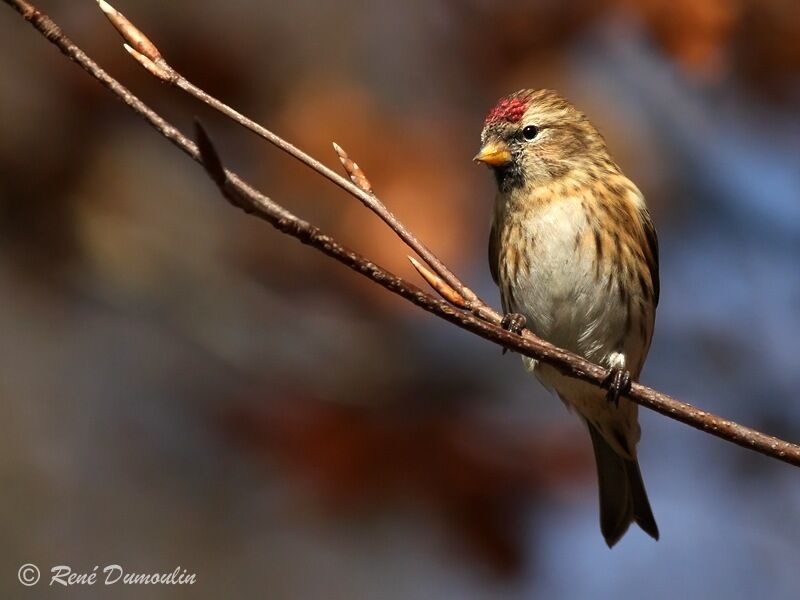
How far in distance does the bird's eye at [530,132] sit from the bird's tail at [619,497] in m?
1.01

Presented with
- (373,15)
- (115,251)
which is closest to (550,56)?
(373,15)

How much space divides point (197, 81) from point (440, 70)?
1.19 metres

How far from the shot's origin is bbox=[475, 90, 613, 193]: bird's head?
3.75 m

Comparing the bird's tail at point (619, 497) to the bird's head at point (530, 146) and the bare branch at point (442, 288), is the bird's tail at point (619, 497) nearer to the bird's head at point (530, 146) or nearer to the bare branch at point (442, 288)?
the bird's head at point (530, 146)

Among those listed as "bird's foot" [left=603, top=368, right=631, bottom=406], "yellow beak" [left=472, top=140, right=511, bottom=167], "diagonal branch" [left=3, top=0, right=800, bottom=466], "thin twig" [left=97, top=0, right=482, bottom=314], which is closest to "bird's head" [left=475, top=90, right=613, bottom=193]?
"yellow beak" [left=472, top=140, right=511, bottom=167]

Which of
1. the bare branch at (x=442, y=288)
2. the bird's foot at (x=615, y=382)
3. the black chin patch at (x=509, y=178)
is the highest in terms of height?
the black chin patch at (x=509, y=178)

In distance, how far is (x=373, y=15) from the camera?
5809mm

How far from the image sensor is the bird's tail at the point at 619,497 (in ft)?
12.2

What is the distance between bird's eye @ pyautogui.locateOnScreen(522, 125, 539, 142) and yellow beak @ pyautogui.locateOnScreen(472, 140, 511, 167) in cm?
8

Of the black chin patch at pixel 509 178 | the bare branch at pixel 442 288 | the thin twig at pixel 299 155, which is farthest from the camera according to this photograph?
the black chin patch at pixel 509 178

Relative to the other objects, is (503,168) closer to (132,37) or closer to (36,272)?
(132,37)

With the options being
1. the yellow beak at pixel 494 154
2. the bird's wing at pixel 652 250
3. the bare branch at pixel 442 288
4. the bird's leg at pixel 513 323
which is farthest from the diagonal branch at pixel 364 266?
the bird's wing at pixel 652 250

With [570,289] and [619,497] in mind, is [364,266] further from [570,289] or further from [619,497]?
[619,497]

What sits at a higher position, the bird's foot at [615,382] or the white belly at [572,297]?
the white belly at [572,297]
